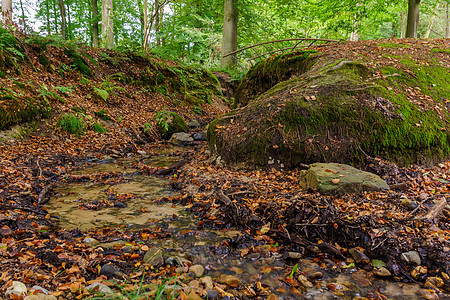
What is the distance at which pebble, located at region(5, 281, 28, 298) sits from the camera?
5.70ft

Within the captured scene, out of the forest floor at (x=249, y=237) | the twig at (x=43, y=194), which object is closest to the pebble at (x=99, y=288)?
the forest floor at (x=249, y=237)

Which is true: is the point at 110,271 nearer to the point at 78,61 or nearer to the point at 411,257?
the point at 411,257

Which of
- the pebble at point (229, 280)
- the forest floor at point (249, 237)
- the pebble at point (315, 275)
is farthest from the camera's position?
the pebble at point (315, 275)

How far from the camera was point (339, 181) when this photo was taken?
3691 mm

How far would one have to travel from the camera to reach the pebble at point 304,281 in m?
2.36

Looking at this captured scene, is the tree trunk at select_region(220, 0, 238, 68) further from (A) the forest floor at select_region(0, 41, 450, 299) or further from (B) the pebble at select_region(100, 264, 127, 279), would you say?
(B) the pebble at select_region(100, 264, 127, 279)

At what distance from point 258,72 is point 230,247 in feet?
21.4

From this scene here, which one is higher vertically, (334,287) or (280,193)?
(280,193)

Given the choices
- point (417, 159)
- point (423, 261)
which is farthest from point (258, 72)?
point (423, 261)

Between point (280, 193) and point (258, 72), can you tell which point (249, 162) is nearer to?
point (280, 193)

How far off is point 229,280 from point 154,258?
2.59 ft

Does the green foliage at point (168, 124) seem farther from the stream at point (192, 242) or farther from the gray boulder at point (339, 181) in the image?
the gray boulder at point (339, 181)

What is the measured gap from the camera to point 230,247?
2.97 metres

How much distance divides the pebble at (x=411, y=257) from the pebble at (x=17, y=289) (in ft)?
10.7
